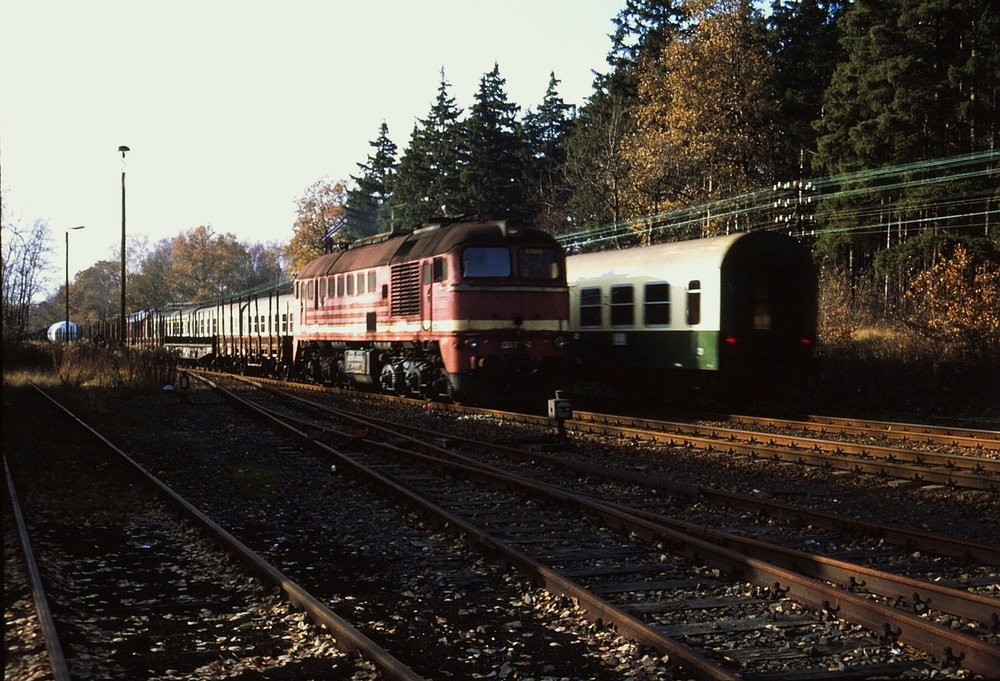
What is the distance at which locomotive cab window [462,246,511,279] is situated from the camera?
1781 cm

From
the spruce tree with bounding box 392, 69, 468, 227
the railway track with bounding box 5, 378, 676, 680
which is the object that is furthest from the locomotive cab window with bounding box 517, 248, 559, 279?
the spruce tree with bounding box 392, 69, 468, 227

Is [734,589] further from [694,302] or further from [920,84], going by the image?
[920,84]

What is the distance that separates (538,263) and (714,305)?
10.8 ft

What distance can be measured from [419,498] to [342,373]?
49.8ft

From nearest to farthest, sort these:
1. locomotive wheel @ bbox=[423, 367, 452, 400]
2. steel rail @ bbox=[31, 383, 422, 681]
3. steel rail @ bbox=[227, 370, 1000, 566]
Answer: steel rail @ bbox=[31, 383, 422, 681]
steel rail @ bbox=[227, 370, 1000, 566]
locomotive wheel @ bbox=[423, 367, 452, 400]

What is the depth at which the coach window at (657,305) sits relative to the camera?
19050 millimetres

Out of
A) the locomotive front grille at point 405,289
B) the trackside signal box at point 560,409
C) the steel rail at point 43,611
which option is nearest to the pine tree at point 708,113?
the locomotive front grille at point 405,289

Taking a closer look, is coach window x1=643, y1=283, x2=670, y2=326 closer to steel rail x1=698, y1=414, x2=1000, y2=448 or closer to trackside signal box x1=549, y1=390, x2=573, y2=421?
steel rail x1=698, y1=414, x2=1000, y2=448

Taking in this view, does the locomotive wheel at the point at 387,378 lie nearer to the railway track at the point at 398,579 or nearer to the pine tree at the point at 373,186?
the railway track at the point at 398,579

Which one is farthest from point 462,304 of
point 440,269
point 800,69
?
point 800,69

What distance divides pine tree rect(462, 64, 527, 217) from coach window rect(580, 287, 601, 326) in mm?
34753

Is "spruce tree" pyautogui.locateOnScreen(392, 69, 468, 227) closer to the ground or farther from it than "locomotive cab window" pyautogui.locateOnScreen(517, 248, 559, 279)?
farther from it

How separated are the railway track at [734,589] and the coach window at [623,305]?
37.1 feet

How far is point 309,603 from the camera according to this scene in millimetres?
5801
